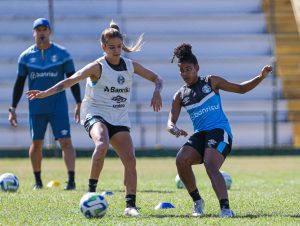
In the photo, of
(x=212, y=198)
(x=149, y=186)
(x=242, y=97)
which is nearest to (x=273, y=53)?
(x=242, y=97)

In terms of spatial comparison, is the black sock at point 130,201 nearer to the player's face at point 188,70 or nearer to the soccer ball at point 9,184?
the player's face at point 188,70

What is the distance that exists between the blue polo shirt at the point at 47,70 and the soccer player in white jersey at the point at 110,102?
3.04 m

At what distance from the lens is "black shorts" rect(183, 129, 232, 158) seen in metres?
8.17

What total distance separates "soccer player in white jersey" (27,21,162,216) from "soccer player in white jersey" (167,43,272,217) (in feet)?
1.13

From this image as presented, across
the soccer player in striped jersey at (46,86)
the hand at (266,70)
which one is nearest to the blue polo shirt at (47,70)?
the soccer player in striped jersey at (46,86)

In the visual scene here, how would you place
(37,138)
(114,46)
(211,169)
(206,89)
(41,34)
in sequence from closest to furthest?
(211,169), (206,89), (114,46), (41,34), (37,138)

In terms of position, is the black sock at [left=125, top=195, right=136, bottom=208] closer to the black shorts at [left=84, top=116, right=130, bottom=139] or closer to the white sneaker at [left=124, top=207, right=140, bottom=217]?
the white sneaker at [left=124, top=207, right=140, bottom=217]

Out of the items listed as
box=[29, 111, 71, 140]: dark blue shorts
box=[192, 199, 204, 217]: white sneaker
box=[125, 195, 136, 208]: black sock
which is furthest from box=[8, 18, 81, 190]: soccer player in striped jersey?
box=[192, 199, 204, 217]: white sneaker

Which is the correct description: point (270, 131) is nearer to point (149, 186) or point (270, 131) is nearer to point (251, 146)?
point (251, 146)

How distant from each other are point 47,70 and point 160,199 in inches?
119

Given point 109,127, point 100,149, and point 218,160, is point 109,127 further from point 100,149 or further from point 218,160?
point 218,160

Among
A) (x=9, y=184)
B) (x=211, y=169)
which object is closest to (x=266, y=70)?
(x=211, y=169)

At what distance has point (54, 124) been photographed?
39.1 ft

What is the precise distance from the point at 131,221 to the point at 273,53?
18363mm
